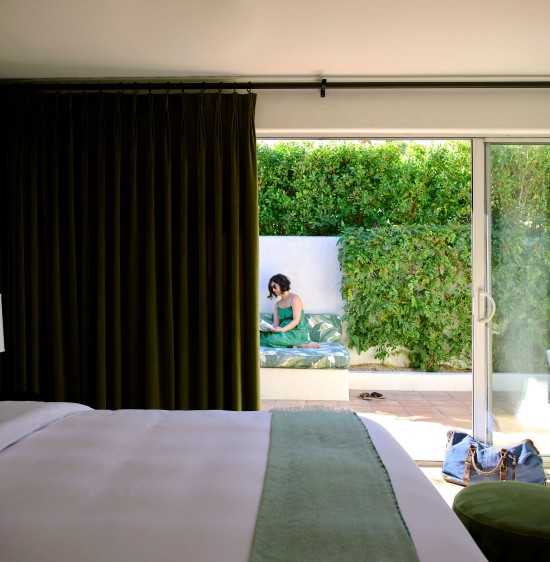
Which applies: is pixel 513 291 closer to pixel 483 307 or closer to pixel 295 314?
pixel 483 307

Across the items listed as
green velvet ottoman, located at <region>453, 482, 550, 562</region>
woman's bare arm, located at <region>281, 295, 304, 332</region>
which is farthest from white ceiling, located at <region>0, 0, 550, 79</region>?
woman's bare arm, located at <region>281, 295, 304, 332</region>

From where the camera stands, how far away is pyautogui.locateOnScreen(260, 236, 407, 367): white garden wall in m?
6.44

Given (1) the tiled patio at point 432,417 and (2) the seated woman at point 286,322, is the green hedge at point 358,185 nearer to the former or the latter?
(2) the seated woman at point 286,322

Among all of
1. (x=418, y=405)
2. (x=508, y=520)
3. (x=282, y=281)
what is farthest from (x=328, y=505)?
(x=282, y=281)

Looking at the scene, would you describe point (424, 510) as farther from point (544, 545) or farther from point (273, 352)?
point (273, 352)

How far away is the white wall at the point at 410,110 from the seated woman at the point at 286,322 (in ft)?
9.07

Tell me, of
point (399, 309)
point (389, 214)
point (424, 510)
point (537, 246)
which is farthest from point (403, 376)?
point (424, 510)

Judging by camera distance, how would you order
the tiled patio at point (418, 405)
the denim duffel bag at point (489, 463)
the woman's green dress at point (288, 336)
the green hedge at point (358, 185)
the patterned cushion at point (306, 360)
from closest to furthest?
the denim duffel bag at point (489, 463)
the tiled patio at point (418, 405)
the patterned cushion at point (306, 360)
the woman's green dress at point (288, 336)
the green hedge at point (358, 185)

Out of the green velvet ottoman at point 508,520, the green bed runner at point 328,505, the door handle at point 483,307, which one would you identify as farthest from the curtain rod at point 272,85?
the green velvet ottoman at point 508,520

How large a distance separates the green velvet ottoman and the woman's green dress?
3.64 metres

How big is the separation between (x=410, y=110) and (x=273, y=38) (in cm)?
113

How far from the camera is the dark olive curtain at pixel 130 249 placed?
10.2ft

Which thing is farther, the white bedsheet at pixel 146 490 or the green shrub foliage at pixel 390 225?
the green shrub foliage at pixel 390 225

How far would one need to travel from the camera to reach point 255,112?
3234 mm
